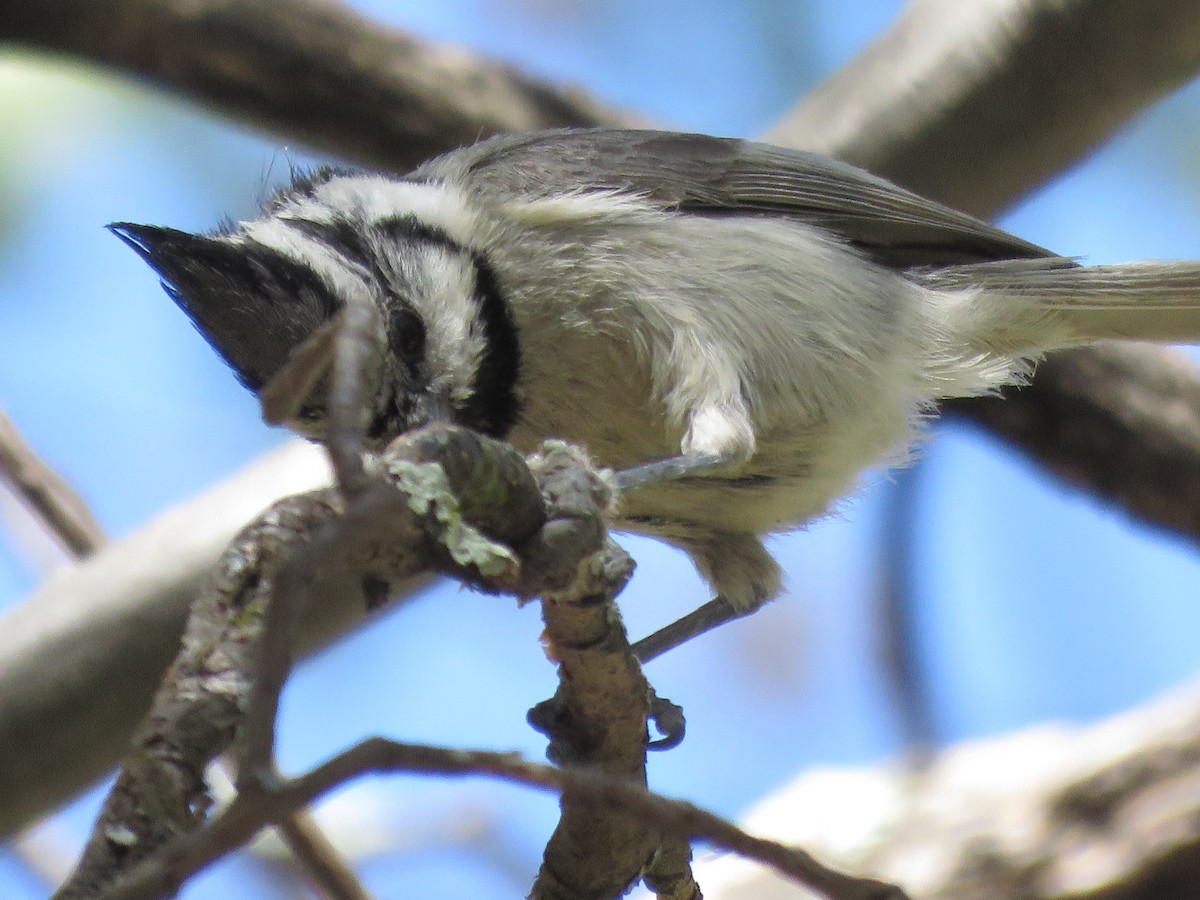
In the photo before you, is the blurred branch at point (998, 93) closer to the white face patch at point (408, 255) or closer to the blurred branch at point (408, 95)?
the blurred branch at point (408, 95)

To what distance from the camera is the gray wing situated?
264 cm

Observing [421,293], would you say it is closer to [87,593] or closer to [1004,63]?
[87,593]

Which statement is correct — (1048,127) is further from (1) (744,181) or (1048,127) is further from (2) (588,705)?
(2) (588,705)

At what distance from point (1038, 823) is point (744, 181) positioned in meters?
1.65

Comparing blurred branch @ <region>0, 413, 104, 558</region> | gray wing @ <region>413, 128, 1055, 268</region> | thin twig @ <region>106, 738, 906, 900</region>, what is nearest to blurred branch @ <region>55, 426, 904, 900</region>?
thin twig @ <region>106, 738, 906, 900</region>

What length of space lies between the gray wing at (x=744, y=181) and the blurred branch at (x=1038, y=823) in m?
1.24

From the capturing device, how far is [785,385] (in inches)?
95.6

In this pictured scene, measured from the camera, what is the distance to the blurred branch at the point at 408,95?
3143 millimetres

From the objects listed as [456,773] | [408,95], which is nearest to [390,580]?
[456,773]

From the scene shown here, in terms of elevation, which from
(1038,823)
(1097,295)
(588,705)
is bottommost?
(588,705)

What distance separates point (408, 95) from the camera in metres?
3.49

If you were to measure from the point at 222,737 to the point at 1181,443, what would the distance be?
2.94 m

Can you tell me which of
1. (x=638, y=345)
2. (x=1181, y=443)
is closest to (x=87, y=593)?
(x=638, y=345)

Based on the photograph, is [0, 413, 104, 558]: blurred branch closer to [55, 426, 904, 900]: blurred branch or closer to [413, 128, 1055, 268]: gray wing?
[413, 128, 1055, 268]: gray wing
